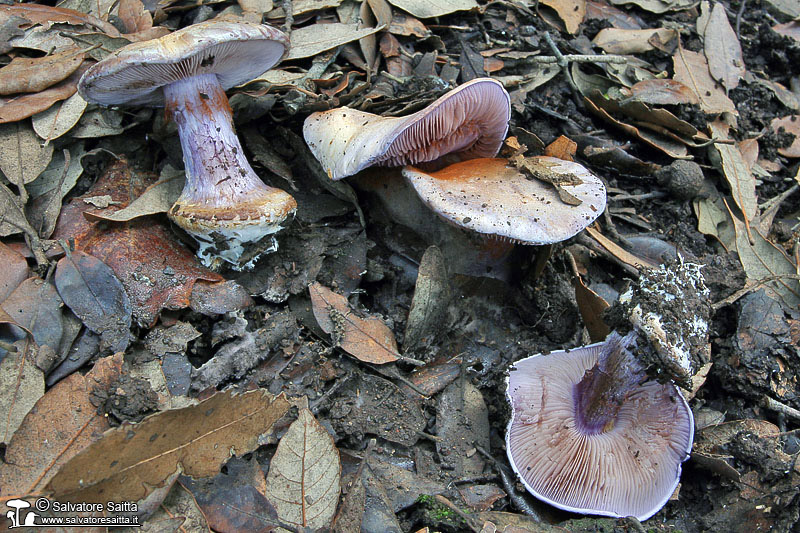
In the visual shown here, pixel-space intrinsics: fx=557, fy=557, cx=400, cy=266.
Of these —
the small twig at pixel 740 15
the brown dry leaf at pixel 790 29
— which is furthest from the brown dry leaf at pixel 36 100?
the brown dry leaf at pixel 790 29

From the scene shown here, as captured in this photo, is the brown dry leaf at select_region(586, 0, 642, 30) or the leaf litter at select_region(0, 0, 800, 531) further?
the brown dry leaf at select_region(586, 0, 642, 30)

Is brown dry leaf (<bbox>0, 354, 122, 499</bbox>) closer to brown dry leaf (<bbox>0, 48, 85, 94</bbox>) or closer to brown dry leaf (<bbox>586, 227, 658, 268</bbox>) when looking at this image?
brown dry leaf (<bbox>0, 48, 85, 94</bbox>)

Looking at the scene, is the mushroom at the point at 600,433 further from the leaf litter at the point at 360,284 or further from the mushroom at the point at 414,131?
the mushroom at the point at 414,131

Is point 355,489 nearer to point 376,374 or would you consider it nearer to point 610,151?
Result: point 376,374

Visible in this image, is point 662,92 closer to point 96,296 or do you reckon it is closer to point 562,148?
point 562,148

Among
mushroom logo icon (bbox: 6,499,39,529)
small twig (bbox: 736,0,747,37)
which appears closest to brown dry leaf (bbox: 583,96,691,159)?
small twig (bbox: 736,0,747,37)

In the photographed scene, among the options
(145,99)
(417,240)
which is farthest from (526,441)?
(145,99)

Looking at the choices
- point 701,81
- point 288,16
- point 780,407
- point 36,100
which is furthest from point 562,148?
point 36,100
